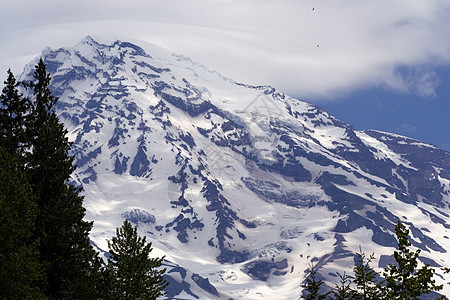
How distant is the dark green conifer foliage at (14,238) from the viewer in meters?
35.3

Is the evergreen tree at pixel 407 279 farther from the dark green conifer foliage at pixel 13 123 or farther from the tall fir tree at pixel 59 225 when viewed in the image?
the dark green conifer foliage at pixel 13 123

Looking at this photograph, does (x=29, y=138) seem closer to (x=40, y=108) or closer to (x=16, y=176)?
(x=40, y=108)

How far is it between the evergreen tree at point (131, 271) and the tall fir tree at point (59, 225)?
96.1 inches

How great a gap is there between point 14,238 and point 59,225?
8.08 metres

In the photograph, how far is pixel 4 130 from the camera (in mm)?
50812

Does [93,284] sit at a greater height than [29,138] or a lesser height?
lesser

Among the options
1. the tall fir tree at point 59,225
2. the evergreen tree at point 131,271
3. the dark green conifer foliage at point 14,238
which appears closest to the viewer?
the dark green conifer foliage at point 14,238

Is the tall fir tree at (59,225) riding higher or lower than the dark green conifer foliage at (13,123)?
lower

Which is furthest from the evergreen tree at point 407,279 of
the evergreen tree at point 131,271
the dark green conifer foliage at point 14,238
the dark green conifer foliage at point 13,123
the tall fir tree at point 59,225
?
the dark green conifer foliage at point 13,123

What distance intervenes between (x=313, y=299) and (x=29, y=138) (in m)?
23.9

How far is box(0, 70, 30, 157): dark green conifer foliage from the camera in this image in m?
48.6

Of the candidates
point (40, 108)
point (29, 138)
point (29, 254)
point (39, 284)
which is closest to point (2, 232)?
point (29, 254)

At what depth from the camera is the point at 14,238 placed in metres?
36.5

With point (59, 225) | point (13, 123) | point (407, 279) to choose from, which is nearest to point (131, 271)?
point (59, 225)
